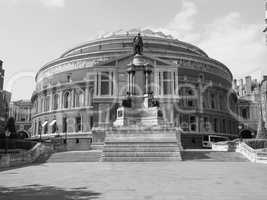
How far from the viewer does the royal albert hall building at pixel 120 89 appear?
202ft

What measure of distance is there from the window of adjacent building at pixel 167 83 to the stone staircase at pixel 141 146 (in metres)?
29.7

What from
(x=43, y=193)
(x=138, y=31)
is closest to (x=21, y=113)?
(x=138, y=31)

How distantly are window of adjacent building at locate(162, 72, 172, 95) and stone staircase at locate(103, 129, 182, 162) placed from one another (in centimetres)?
2965

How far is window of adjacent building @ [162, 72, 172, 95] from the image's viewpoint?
205 feet

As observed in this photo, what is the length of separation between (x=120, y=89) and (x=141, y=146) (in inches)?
1245

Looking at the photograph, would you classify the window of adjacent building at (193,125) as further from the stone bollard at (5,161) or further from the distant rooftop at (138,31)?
the stone bollard at (5,161)

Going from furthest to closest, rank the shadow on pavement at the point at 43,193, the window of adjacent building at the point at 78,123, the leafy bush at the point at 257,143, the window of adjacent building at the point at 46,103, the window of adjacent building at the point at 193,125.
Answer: the window of adjacent building at the point at 46,103
the window of adjacent building at the point at 78,123
the window of adjacent building at the point at 193,125
the leafy bush at the point at 257,143
the shadow on pavement at the point at 43,193

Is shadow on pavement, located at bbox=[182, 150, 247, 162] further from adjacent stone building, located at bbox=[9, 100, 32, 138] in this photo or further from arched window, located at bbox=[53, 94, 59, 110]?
adjacent stone building, located at bbox=[9, 100, 32, 138]

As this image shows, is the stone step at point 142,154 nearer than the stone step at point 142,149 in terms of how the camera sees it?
Yes

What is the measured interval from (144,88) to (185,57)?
36.0 meters

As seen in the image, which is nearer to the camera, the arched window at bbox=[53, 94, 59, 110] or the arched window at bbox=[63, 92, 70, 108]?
the arched window at bbox=[63, 92, 70, 108]

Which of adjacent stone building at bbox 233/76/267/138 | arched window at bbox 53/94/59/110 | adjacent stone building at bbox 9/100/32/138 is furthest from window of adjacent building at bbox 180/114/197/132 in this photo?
adjacent stone building at bbox 9/100/32/138

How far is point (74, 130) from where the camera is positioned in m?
68.1

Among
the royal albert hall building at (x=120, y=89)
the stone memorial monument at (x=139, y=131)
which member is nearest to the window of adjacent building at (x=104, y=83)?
the royal albert hall building at (x=120, y=89)
